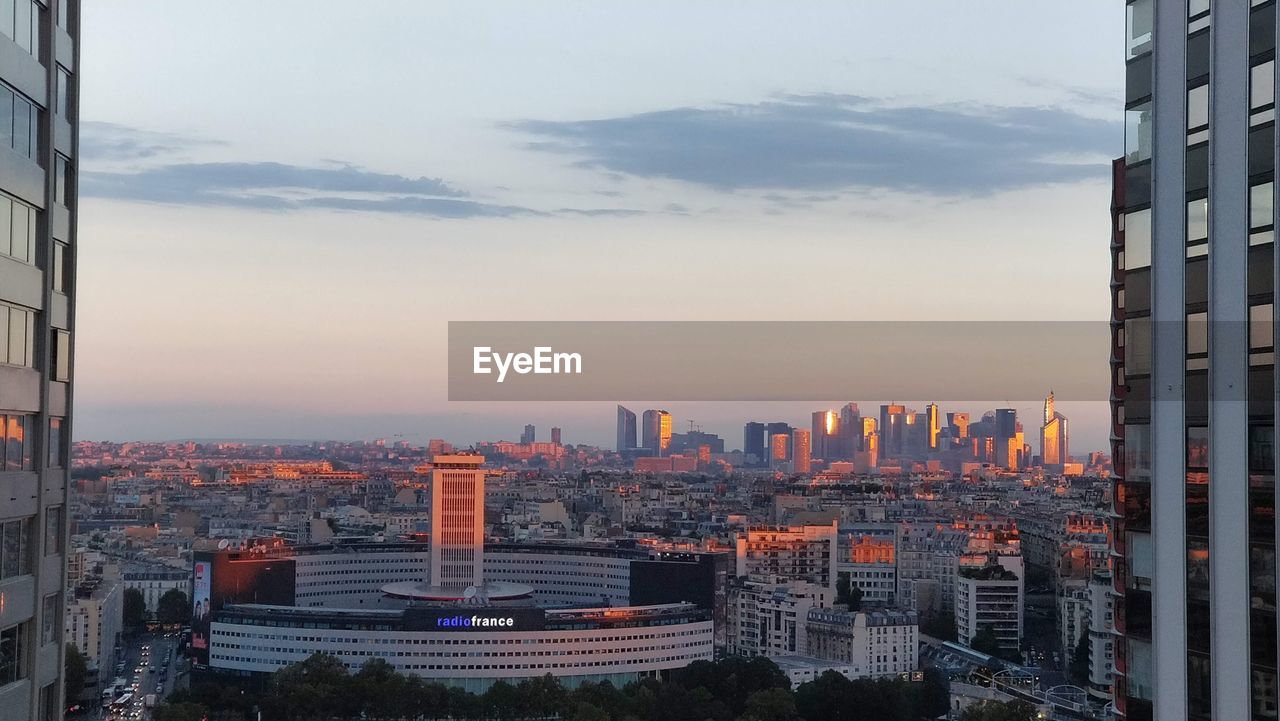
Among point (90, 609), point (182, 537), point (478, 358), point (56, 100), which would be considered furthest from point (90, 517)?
point (56, 100)

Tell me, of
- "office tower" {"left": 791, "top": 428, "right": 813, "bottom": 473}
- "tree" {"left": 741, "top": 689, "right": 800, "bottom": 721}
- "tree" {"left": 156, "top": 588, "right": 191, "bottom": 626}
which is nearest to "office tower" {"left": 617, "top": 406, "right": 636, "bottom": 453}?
"office tower" {"left": 791, "top": 428, "right": 813, "bottom": 473}

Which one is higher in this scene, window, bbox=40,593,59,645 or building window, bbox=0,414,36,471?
building window, bbox=0,414,36,471

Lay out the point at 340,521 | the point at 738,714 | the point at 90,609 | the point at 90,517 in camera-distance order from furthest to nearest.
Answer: the point at 340,521, the point at 90,517, the point at 90,609, the point at 738,714

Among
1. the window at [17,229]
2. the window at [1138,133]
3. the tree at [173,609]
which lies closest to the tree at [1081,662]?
the tree at [173,609]

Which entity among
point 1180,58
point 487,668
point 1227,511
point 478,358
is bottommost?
point 487,668

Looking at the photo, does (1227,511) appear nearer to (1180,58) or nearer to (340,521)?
(1180,58)

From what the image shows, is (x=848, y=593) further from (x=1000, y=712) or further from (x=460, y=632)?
(x=1000, y=712)

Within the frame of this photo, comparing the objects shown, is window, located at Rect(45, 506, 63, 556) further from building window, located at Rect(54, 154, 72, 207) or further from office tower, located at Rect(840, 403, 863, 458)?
office tower, located at Rect(840, 403, 863, 458)
